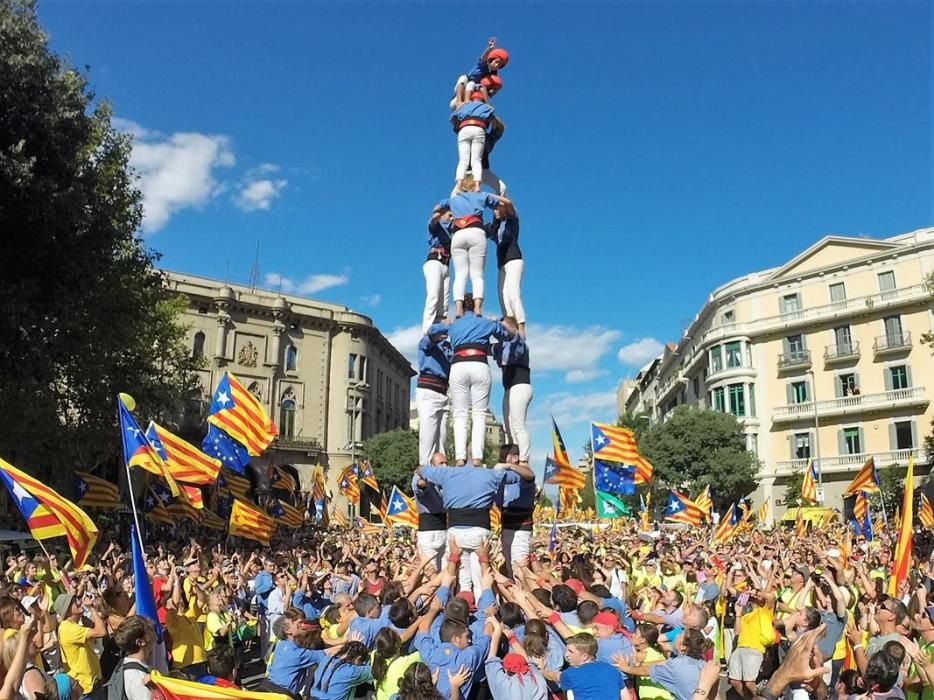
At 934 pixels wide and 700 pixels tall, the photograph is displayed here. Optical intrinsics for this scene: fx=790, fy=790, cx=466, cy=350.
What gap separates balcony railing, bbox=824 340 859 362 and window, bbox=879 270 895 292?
3181 millimetres

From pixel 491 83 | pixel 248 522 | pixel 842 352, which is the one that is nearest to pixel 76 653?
pixel 248 522

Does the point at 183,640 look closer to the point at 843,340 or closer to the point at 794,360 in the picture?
the point at 843,340

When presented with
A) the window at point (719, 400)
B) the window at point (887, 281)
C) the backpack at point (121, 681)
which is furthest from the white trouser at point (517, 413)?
the window at point (719, 400)

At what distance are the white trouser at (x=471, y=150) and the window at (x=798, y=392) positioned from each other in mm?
38709

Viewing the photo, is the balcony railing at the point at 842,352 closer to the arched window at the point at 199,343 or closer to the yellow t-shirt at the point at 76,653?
the arched window at the point at 199,343

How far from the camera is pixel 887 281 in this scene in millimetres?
42594

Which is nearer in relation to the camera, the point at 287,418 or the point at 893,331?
the point at 893,331

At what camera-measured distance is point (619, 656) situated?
16.5ft

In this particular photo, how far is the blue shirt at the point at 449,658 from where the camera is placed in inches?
190

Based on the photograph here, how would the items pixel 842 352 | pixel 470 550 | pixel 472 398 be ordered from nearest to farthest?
pixel 470 550
pixel 472 398
pixel 842 352

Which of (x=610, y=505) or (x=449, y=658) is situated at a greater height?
(x=610, y=505)

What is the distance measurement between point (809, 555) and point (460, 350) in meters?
8.47

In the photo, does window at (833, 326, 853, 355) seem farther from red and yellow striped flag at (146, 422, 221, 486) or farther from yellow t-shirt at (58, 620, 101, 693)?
yellow t-shirt at (58, 620, 101, 693)

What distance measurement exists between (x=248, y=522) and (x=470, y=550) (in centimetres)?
702
